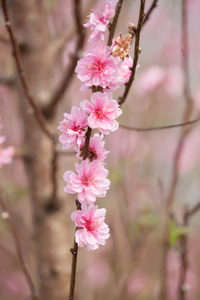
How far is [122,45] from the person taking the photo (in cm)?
47

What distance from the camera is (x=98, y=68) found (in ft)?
1.57

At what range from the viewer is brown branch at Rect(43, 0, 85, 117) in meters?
0.86

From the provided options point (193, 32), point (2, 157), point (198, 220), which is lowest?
point (2, 157)

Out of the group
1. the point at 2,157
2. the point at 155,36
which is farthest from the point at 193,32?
the point at 2,157

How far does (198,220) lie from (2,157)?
2382 mm

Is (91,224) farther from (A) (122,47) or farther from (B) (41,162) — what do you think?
(B) (41,162)

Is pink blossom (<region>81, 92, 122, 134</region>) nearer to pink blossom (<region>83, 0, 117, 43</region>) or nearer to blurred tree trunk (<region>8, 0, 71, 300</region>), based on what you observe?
pink blossom (<region>83, 0, 117, 43</region>)

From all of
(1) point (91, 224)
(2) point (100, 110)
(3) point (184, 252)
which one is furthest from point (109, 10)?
(3) point (184, 252)

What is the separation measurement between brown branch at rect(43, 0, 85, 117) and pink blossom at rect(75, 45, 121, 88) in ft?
1.22

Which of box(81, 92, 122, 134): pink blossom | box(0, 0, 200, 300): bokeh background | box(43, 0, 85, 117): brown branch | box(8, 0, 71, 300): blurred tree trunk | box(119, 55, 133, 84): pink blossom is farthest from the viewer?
box(0, 0, 200, 300): bokeh background

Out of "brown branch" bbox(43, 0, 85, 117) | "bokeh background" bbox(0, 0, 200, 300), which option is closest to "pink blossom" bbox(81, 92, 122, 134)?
"brown branch" bbox(43, 0, 85, 117)

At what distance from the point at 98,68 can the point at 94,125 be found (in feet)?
0.24

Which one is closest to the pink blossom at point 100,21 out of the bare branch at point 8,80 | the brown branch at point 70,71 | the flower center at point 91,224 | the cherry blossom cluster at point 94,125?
the cherry blossom cluster at point 94,125

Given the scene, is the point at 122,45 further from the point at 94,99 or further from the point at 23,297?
the point at 23,297
